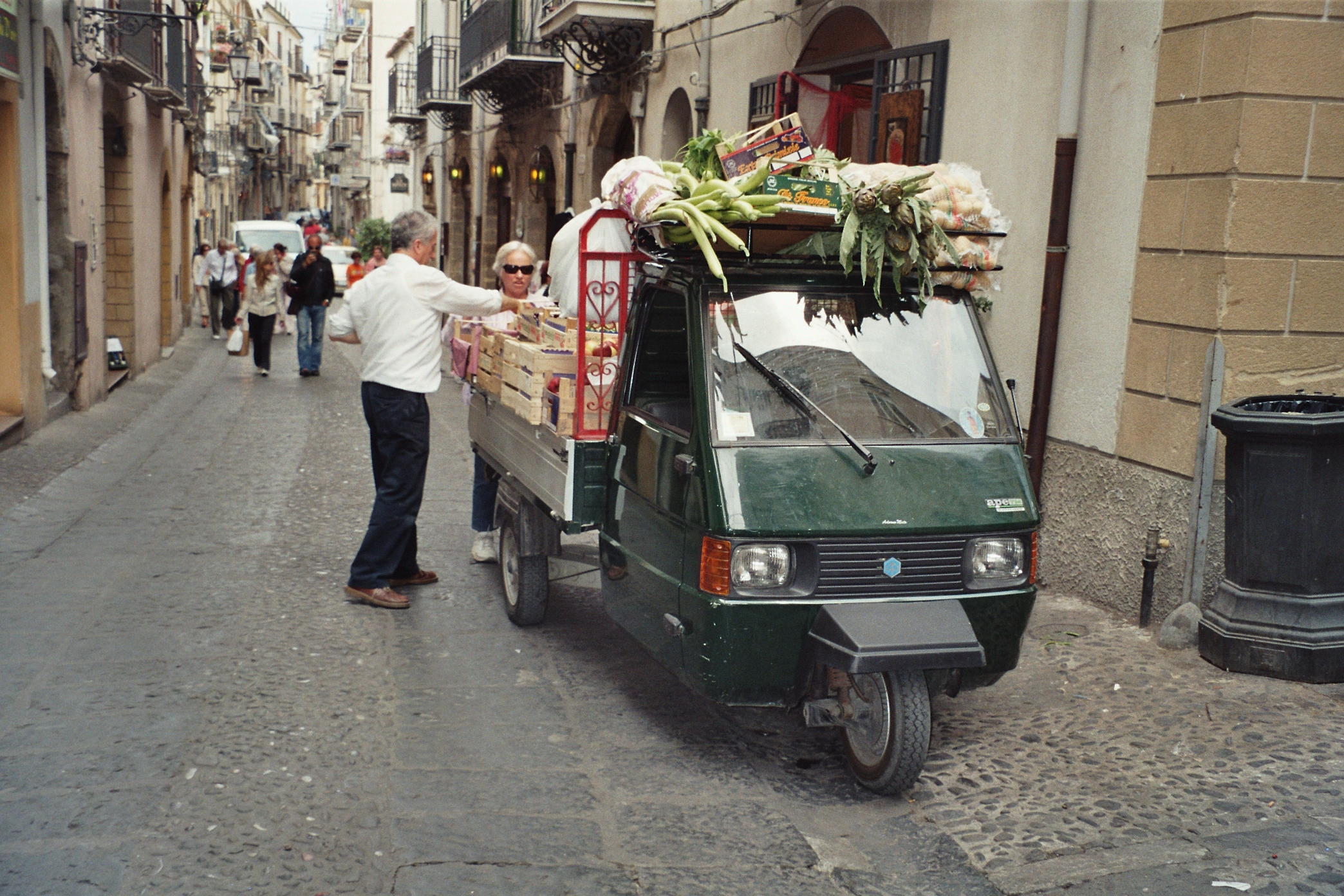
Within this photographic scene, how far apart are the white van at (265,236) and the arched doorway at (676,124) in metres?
17.3

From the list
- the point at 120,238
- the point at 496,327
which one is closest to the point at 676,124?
the point at 120,238

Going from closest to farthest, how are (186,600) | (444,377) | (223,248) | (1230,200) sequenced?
(1230,200)
(186,600)
(444,377)
(223,248)

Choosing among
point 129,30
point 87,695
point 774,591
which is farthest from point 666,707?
point 129,30

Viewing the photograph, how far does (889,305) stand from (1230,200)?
2.19 meters

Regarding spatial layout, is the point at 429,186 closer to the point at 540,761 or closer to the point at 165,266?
the point at 165,266

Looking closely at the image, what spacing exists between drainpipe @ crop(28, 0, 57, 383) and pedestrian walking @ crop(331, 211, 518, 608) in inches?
267

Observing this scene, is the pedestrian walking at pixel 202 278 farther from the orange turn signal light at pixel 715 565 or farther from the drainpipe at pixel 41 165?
the orange turn signal light at pixel 715 565

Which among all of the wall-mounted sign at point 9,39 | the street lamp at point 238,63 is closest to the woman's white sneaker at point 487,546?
the wall-mounted sign at point 9,39

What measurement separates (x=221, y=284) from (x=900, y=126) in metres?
17.5

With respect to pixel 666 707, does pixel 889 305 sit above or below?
above

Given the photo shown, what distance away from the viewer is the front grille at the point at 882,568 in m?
4.48

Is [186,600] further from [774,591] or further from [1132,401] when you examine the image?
[1132,401]

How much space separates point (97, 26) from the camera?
13641 millimetres

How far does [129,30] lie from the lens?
14.8 m
